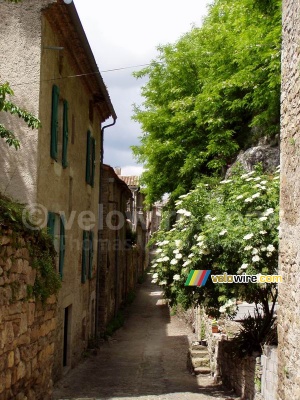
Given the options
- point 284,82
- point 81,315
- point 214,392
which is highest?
point 284,82

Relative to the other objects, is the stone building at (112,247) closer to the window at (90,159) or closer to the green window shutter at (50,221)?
the window at (90,159)

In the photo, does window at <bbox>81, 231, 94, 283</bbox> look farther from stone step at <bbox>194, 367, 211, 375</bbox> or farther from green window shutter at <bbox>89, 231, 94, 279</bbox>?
stone step at <bbox>194, 367, 211, 375</bbox>

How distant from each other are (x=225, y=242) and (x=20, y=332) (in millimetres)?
4555

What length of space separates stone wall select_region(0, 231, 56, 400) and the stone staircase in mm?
6944

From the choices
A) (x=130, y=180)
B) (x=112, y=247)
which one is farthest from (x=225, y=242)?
(x=130, y=180)

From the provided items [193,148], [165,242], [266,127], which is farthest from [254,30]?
[165,242]

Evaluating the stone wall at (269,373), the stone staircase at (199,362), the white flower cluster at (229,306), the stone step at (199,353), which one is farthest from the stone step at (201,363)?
the stone wall at (269,373)

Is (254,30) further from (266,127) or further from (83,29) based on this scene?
(83,29)

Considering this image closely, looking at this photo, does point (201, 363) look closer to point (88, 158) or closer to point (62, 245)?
point (62, 245)

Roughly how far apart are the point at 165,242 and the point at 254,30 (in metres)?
7.11

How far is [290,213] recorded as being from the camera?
6.38 metres

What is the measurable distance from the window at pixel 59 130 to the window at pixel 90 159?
2956 mm

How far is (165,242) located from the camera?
11.0 m

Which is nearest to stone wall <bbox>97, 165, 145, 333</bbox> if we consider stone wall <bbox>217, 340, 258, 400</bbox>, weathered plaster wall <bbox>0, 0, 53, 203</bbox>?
stone wall <bbox>217, 340, 258, 400</bbox>
